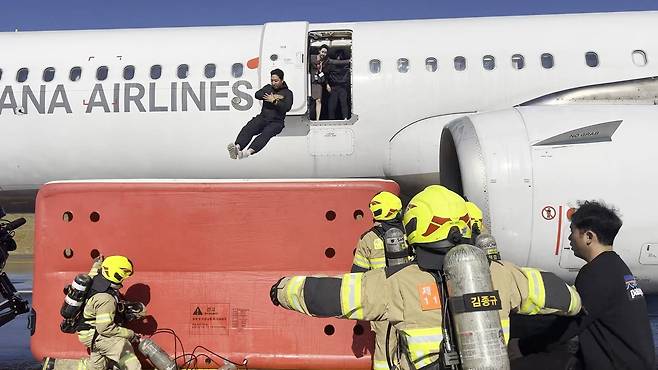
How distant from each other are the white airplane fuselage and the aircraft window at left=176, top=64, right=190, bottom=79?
6 centimetres

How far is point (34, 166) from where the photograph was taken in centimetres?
953

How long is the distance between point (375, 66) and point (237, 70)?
2.00m

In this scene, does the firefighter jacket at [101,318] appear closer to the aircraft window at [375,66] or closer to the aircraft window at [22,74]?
the aircraft window at [375,66]

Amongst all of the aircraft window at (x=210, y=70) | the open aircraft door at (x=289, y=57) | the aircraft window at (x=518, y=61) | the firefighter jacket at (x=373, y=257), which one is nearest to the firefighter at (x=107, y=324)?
the firefighter jacket at (x=373, y=257)

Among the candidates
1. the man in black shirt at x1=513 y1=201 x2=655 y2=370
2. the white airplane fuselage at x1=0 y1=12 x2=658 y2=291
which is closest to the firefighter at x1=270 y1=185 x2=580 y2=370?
the man in black shirt at x1=513 y1=201 x2=655 y2=370

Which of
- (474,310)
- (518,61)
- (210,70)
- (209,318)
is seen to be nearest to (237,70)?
(210,70)

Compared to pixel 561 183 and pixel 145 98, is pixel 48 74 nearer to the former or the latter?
pixel 145 98

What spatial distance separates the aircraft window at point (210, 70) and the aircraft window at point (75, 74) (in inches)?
73.8

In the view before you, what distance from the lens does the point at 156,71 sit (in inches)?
374

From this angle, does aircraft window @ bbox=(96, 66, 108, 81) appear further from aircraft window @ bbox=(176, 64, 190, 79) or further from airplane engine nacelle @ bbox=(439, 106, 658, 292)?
airplane engine nacelle @ bbox=(439, 106, 658, 292)

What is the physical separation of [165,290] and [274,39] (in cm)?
494

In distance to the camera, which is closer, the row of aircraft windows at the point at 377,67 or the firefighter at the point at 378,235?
the firefighter at the point at 378,235

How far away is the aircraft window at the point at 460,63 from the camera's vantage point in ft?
30.1

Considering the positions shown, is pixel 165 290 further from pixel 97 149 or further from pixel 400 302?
pixel 97 149
